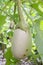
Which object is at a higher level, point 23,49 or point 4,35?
point 23,49

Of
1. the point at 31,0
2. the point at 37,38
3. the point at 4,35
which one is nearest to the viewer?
the point at 37,38

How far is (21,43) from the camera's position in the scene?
479 mm

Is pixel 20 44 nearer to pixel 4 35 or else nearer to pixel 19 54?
pixel 19 54

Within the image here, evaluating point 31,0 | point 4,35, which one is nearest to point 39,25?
point 31,0

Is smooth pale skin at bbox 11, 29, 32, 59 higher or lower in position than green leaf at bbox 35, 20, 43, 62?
lower

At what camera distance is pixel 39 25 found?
0.48 meters

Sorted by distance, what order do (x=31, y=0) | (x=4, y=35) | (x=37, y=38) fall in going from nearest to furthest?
(x=37, y=38) < (x=31, y=0) < (x=4, y=35)

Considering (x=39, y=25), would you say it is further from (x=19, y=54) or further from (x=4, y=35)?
(x=4, y=35)

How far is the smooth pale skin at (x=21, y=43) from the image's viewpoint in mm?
478

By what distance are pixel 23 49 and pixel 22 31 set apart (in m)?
0.04

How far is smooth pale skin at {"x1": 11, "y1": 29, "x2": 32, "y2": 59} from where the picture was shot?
1.57ft

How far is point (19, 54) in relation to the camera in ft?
1.62

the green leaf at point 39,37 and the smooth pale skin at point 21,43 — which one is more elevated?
the green leaf at point 39,37

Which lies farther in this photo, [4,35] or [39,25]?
[4,35]
